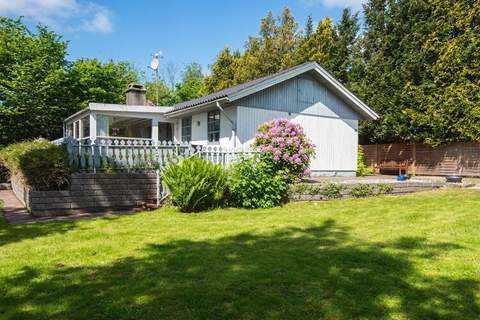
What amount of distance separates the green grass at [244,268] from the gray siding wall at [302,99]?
785cm

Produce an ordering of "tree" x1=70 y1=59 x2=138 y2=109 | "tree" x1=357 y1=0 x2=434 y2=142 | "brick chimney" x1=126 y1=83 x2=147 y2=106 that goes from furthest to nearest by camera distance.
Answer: "tree" x1=70 y1=59 x2=138 y2=109, "brick chimney" x1=126 y1=83 x2=147 y2=106, "tree" x1=357 y1=0 x2=434 y2=142

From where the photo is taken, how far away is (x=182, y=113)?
621 inches

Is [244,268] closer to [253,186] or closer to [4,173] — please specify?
[253,186]

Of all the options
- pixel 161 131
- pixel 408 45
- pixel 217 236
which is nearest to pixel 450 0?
pixel 408 45

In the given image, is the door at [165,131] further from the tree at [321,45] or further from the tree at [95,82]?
the tree at [321,45]

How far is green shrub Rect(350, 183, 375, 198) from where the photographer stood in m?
9.97

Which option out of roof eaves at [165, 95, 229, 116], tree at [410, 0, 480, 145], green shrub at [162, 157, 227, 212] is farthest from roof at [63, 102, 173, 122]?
tree at [410, 0, 480, 145]

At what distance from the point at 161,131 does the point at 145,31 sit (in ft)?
56.6

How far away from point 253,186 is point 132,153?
3094 millimetres

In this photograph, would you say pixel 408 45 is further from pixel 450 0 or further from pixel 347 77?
pixel 347 77

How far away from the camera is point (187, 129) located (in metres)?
17.0

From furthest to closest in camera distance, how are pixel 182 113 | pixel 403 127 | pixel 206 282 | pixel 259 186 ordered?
pixel 403 127
pixel 182 113
pixel 259 186
pixel 206 282

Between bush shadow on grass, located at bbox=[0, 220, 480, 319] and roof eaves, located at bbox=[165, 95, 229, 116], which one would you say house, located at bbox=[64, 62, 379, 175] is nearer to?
roof eaves, located at bbox=[165, 95, 229, 116]

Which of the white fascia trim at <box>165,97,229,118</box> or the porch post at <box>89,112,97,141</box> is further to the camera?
the porch post at <box>89,112,97,141</box>
